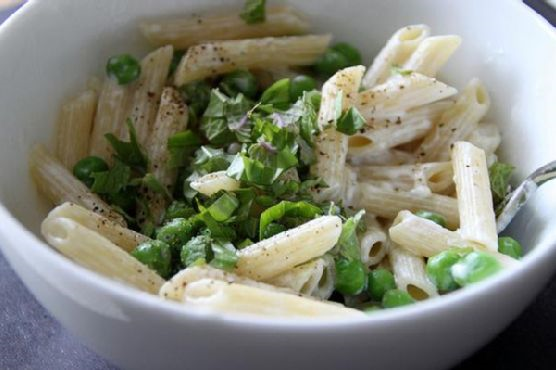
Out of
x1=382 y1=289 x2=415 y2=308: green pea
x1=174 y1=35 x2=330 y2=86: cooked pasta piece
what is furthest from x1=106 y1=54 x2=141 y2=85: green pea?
x1=382 y1=289 x2=415 y2=308: green pea

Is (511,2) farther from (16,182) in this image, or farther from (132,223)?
(16,182)

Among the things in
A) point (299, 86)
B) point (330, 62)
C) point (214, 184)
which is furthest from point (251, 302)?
point (330, 62)

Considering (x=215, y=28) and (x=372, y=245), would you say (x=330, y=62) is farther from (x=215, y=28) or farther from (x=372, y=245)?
(x=372, y=245)

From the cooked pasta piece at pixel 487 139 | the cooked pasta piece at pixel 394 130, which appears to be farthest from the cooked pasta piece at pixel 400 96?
the cooked pasta piece at pixel 487 139

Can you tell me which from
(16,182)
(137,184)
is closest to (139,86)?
(137,184)

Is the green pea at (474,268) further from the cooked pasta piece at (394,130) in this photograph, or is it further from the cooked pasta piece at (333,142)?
the cooked pasta piece at (394,130)

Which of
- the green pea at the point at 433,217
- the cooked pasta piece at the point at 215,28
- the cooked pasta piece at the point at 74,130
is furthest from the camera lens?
the cooked pasta piece at the point at 215,28
